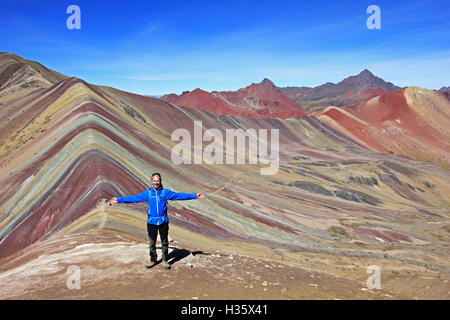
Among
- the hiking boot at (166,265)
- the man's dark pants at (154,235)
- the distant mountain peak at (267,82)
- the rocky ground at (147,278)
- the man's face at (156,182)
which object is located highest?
the distant mountain peak at (267,82)

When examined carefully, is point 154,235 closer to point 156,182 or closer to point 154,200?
point 154,200

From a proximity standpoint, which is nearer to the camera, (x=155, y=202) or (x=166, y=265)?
(x=155, y=202)

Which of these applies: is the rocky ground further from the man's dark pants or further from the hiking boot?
the man's dark pants

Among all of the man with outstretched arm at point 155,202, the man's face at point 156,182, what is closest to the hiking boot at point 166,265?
the man with outstretched arm at point 155,202

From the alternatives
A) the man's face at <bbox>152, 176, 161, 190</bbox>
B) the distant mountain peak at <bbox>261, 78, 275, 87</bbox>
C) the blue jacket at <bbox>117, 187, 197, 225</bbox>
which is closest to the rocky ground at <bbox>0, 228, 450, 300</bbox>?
the blue jacket at <bbox>117, 187, 197, 225</bbox>

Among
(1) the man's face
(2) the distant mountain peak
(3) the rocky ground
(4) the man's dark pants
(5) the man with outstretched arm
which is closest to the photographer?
(3) the rocky ground

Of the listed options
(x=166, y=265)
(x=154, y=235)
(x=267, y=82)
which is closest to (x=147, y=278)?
(x=166, y=265)

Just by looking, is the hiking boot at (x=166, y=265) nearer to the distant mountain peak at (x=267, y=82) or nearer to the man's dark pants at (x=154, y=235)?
the man's dark pants at (x=154, y=235)

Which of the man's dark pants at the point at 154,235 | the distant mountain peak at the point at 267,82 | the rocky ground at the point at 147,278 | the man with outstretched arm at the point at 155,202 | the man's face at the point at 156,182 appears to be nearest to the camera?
the rocky ground at the point at 147,278
